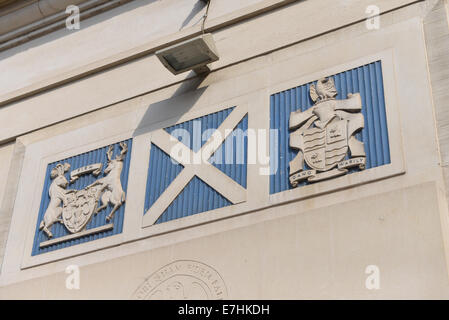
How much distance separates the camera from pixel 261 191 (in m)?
10.6

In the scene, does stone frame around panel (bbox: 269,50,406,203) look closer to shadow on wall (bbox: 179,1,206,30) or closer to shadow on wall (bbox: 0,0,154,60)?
shadow on wall (bbox: 179,1,206,30)

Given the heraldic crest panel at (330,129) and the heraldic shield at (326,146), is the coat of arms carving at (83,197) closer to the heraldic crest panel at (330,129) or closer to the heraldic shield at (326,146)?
the heraldic crest panel at (330,129)

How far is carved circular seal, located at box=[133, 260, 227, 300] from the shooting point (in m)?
10.1

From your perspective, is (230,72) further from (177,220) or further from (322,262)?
(322,262)

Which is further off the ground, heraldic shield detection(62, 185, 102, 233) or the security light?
the security light

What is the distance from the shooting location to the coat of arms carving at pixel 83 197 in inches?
464

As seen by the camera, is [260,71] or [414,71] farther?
[260,71]

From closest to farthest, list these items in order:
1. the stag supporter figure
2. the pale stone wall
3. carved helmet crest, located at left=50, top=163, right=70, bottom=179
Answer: the pale stone wall < the stag supporter figure < carved helmet crest, located at left=50, top=163, right=70, bottom=179

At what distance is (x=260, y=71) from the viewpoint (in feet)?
38.3

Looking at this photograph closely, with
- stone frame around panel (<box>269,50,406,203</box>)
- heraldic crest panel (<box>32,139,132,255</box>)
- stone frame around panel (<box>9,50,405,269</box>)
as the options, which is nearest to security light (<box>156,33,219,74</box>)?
stone frame around panel (<box>9,50,405,269</box>)

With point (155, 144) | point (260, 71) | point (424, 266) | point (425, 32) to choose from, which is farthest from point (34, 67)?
point (424, 266)

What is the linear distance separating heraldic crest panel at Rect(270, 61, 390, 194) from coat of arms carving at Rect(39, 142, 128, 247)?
2174mm
